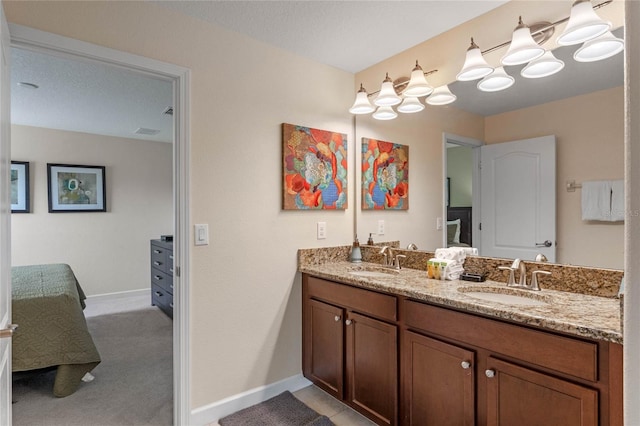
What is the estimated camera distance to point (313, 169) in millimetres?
2441

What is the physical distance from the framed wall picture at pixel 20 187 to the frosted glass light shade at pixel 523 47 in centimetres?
525

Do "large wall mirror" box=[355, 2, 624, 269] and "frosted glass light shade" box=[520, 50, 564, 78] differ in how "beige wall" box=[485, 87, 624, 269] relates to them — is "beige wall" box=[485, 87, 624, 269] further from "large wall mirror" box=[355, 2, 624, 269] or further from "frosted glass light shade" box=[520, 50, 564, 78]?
"frosted glass light shade" box=[520, 50, 564, 78]

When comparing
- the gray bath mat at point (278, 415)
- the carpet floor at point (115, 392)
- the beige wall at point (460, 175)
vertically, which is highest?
the beige wall at point (460, 175)

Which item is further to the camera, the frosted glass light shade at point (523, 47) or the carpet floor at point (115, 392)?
the carpet floor at point (115, 392)

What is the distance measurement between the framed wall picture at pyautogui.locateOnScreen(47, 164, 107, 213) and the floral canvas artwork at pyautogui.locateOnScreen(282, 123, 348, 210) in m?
3.72

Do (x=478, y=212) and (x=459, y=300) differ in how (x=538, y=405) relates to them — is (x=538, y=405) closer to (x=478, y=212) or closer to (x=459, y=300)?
(x=459, y=300)

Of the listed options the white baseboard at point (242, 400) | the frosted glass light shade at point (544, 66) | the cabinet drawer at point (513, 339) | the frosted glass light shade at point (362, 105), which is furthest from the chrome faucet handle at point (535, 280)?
the white baseboard at point (242, 400)

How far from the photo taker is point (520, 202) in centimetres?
182

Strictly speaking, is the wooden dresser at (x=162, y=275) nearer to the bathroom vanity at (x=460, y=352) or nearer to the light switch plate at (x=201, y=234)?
the light switch plate at (x=201, y=234)

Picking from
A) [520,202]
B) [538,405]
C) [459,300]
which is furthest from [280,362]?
[520,202]

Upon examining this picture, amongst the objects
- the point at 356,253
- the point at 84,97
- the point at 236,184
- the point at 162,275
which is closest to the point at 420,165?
the point at 356,253

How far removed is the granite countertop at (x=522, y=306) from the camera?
1146 mm

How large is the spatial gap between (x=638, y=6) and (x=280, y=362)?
7.84 feet

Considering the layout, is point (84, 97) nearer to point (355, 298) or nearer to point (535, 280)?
point (355, 298)
